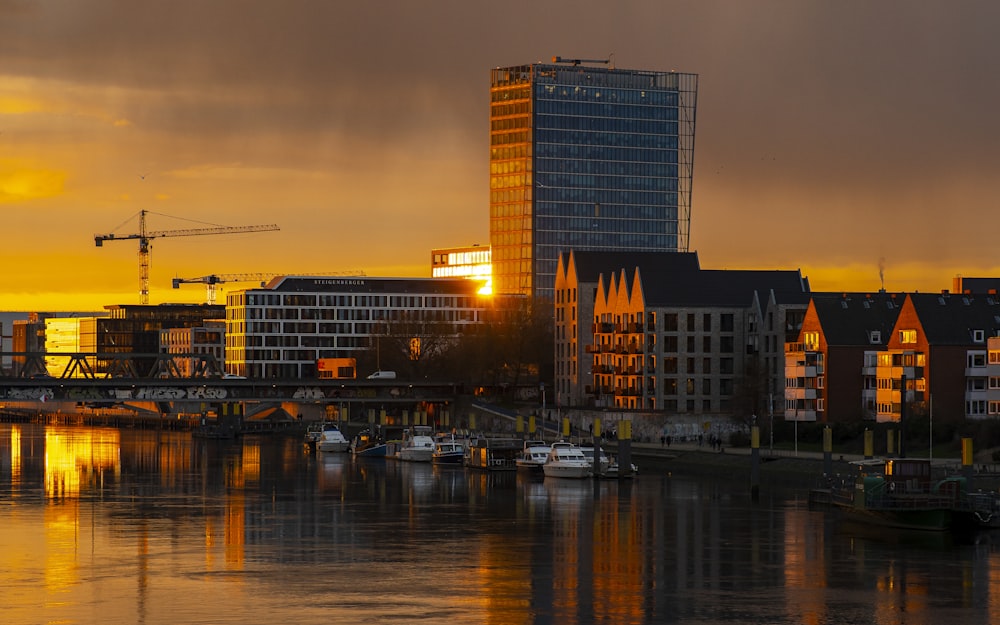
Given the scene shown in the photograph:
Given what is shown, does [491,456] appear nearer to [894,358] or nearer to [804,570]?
[894,358]

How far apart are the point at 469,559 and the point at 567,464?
6237 centimetres

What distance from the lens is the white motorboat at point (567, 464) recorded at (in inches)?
5812

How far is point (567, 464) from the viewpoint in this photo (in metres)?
148

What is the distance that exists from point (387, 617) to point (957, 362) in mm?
105446

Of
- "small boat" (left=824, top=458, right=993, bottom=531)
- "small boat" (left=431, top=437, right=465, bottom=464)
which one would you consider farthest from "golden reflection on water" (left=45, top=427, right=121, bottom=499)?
"small boat" (left=824, top=458, right=993, bottom=531)

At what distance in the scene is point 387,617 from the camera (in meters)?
66.9

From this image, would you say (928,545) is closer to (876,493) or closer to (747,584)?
(876,493)

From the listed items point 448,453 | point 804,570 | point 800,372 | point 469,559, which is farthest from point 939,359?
point 469,559

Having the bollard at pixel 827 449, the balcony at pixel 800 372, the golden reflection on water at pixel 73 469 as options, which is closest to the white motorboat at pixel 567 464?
the bollard at pixel 827 449

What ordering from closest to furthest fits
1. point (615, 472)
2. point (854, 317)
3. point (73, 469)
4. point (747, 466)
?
point (615, 472), point (747, 466), point (73, 469), point (854, 317)

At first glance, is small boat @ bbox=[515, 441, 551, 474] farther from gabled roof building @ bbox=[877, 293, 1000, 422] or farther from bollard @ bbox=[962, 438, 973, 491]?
bollard @ bbox=[962, 438, 973, 491]

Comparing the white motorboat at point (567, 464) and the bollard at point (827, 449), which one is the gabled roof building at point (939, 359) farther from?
the bollard at point (827, 449)

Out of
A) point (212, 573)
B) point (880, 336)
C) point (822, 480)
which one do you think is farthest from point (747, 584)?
point (880, 336)

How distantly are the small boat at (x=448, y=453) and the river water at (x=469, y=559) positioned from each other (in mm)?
38494
